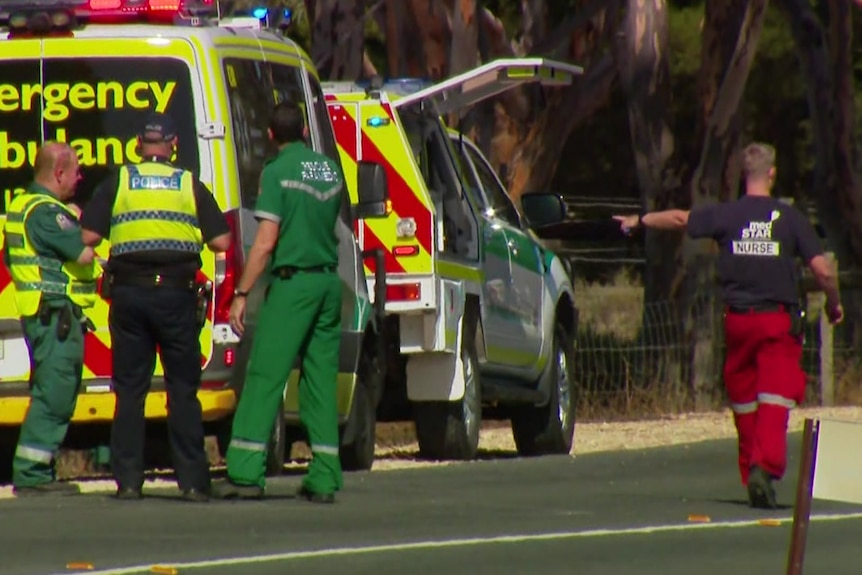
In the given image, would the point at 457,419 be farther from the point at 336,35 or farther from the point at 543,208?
the point at 336,35

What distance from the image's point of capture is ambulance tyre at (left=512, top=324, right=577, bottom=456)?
15.7 m

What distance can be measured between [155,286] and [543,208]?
5209 mm

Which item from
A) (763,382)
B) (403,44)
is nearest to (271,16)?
(763,382)

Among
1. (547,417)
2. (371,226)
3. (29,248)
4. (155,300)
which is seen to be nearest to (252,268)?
(155,300)

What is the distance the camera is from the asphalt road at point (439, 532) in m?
8.50

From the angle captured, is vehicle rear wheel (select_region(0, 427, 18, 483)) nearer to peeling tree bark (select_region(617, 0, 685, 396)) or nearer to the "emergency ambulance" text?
the "emergency ambulance" text

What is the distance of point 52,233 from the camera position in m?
10.8

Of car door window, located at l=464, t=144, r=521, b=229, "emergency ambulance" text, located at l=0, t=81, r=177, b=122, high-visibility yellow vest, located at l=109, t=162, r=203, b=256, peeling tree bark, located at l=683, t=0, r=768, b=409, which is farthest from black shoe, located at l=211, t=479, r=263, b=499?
→ peeling tree bark, located at l=683, t=0, r=768, b=409

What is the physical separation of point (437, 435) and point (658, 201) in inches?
373

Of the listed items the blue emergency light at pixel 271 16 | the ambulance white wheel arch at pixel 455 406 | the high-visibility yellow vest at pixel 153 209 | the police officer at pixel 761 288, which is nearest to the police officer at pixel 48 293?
the high-visibility yellow vest at pixel 153 209

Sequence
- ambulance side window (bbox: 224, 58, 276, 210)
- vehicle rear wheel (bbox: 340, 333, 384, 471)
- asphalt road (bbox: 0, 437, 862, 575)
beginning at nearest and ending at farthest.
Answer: asphalt road (bbox: 0, 437, 862, 575) → ambulance side window (bbox: 224, 58, 276, 210) → vehicle rear wheel (bbox: 340, 333, 384, 471)

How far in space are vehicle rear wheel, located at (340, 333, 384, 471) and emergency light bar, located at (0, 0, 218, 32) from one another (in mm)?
2384

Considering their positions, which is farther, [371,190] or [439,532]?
[371,190]

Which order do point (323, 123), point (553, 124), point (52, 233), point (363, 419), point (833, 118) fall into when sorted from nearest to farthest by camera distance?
point (52, 233) < point (323, 123) < point (363, 419) < point (553, 124) < point (833, 118)
